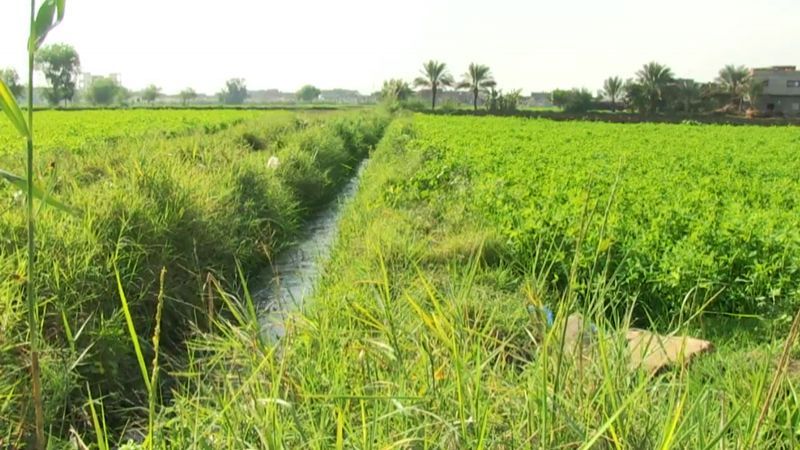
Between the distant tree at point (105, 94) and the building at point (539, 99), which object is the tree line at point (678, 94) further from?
the distant tree at point (105, 94)

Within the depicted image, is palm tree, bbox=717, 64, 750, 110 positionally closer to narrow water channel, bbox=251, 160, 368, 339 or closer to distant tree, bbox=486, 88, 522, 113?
distant tree, bbox=486, 88, 522, 113

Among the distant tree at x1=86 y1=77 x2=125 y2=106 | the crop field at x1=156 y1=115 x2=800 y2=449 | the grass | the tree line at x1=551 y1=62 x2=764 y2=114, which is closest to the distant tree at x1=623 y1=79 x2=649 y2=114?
the tree line at x1=551 y1=62 x2=764 y2=114

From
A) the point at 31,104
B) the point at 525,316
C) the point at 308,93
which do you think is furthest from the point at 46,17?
the point at 308,93

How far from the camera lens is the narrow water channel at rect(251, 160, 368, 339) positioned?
605cm

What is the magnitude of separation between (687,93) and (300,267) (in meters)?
52.3

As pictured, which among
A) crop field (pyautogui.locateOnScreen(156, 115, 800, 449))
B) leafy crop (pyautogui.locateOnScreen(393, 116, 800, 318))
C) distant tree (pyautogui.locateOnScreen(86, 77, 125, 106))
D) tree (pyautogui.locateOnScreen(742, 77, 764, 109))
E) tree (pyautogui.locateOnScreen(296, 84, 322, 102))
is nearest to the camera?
crop field (pyautogui.locateOnScreen(156, 115, 800, 449))

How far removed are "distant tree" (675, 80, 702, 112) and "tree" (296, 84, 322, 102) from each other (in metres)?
82.3

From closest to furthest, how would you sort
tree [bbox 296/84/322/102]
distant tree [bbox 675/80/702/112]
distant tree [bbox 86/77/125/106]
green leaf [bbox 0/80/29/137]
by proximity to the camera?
green leaf [bbox 0/80/29/137] → distant tree [bbox 675/80/702/112] → distant tree [bbox 86/77/125/106] → tree [bbox 296/84/322/102]

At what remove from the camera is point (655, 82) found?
2132 inches

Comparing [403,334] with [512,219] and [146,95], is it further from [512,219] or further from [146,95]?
[146,95]

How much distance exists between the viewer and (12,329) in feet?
13.6

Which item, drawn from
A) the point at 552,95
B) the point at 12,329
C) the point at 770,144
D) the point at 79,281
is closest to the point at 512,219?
the point at 79,281

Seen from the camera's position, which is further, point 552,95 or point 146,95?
point 146,95

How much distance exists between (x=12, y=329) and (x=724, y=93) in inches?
2364
